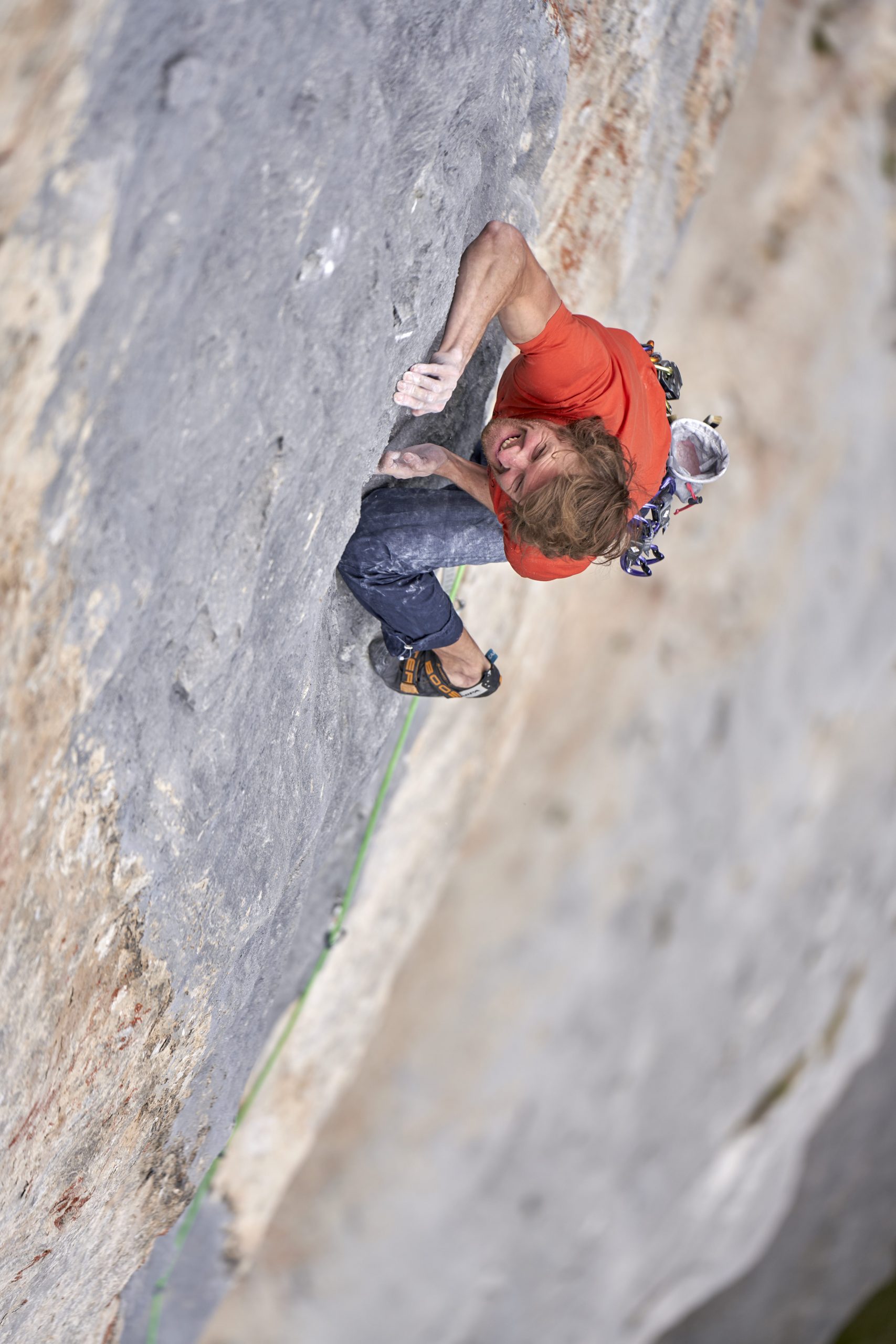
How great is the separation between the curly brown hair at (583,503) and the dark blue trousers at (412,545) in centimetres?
26

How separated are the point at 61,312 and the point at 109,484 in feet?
0.75

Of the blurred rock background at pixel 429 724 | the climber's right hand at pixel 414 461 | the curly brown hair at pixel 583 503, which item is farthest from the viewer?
the climber's right hand at pixel 414 461

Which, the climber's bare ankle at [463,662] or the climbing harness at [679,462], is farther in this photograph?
the climber's bare ankle at [463,662]

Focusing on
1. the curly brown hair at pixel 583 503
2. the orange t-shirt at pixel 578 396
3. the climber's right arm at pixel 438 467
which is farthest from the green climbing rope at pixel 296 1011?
the curly brown hair at pixel 583 503

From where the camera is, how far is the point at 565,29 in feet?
7.10

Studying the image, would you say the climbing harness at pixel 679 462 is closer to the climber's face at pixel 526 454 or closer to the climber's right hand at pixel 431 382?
the climber's face at pixel 526 454

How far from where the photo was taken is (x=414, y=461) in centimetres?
193

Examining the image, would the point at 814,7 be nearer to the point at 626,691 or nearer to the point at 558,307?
the point at 626,691

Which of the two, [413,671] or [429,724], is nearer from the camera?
[413,671]

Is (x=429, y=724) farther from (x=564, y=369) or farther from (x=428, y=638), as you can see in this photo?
(x=564, y=369)

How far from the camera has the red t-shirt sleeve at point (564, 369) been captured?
1795 millimetres

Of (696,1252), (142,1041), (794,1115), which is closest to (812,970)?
(794,1115)

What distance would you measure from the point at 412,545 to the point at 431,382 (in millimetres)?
380

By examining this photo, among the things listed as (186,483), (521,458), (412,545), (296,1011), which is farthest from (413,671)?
(296,1011)
